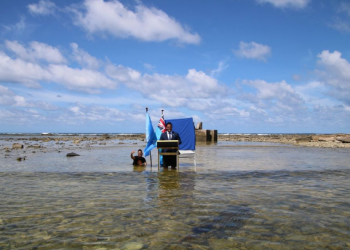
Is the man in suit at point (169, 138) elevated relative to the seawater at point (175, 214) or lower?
elevated

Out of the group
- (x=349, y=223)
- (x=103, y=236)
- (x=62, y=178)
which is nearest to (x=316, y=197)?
(x=349, y=223)

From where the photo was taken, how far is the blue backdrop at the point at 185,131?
47.9 feet

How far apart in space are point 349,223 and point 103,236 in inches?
176

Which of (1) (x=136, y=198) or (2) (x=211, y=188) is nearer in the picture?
(1) (x=136, y=198)

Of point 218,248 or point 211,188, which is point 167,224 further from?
point 211,188

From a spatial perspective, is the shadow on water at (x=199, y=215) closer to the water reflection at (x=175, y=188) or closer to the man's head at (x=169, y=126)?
the water reflection at (x=175, y=188)

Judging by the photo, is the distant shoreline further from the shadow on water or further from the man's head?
the shadow on water

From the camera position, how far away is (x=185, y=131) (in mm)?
14695

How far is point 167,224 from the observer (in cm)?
543

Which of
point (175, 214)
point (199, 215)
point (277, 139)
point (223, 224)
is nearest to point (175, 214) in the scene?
point (175, 214)

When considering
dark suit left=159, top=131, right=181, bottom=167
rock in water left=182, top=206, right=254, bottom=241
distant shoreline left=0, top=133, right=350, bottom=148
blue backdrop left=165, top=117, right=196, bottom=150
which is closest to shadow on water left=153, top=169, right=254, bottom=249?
rock in water left=182, top=206, right=254, bottom=241

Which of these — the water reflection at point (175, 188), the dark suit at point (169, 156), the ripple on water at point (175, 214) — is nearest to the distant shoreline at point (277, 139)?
the dark suit at point (169, 156)

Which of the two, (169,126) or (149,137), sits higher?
(169,126)

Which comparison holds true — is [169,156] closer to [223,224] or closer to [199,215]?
[199,215]
